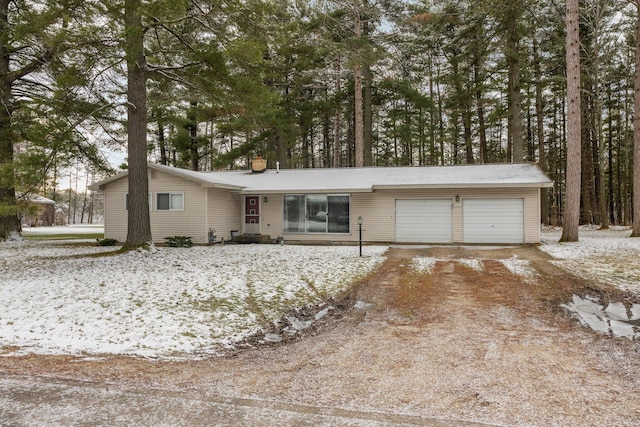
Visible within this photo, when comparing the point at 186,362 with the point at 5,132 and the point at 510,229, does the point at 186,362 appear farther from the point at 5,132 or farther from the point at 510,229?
the point at 5,132

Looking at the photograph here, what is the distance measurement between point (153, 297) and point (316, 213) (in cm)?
893

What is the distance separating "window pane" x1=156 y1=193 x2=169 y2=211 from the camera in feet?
45.1

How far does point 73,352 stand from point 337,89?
21.1m

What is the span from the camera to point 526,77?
19.3 meters

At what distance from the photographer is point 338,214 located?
14.1 meters

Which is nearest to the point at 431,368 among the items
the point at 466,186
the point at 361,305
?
the point at 361,305

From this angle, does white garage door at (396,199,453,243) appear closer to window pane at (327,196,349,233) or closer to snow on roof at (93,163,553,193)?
snow on roof at (93,163,553,193)

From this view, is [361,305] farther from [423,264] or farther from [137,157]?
[137,157]

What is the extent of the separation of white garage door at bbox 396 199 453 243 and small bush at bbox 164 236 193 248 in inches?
283

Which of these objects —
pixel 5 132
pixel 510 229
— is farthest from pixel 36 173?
pixel 510 229

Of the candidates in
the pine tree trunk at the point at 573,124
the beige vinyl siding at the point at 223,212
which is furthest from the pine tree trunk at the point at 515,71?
the beige vinyl siding at the point at 223,212

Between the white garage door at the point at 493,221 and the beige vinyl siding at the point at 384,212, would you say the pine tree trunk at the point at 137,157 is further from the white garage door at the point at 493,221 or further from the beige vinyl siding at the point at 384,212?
the white garage door at the point at 493,221

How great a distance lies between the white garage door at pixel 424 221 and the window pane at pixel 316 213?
8.70ft

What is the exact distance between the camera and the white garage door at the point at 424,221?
13.3 m
